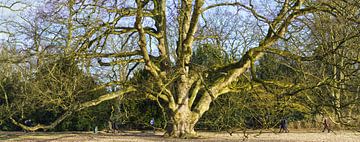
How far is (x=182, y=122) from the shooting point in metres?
15.7

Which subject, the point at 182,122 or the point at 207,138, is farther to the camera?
the point at 207,138

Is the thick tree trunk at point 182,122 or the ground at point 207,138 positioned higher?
the thick tree trunk at point 182,122

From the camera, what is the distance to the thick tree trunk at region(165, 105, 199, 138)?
15555mm

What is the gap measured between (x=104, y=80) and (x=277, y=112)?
832 centimetres

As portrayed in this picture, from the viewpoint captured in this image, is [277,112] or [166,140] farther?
[166,140]

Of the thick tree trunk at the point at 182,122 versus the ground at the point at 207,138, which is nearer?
the thick tree trunk at the point at 182,122

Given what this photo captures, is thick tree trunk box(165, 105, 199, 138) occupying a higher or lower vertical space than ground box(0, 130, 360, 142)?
higher

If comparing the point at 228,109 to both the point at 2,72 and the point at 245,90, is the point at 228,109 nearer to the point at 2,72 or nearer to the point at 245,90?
the point at 245,90

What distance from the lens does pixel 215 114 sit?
17.7 metres

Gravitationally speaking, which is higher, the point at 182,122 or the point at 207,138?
the point at 182,122

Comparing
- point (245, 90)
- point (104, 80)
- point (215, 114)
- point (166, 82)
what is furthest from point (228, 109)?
point (104, 80)

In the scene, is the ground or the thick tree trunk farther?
the ground

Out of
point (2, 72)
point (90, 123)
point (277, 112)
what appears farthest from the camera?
point (90, 123)

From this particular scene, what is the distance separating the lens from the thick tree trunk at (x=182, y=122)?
15.6 meters
